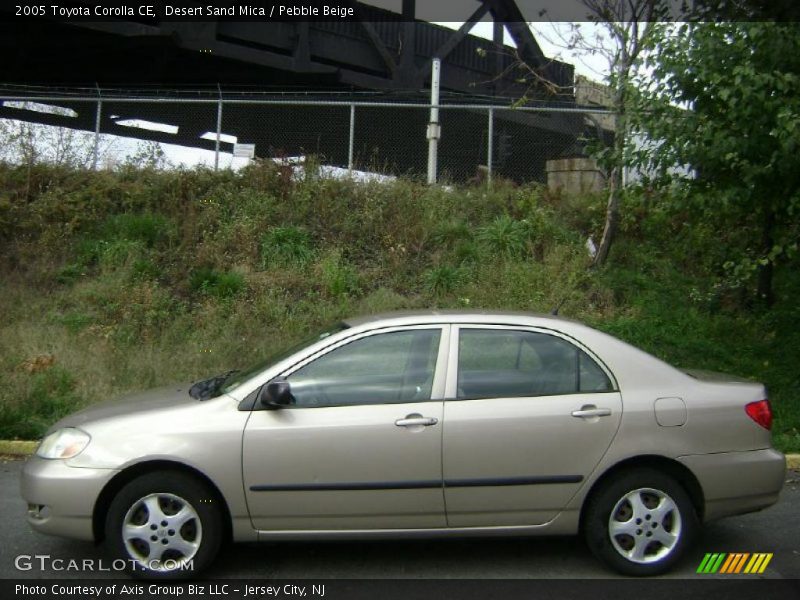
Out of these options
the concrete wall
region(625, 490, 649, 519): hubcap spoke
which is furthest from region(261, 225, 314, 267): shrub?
region(625, 490, 649, 519): hubcap spoke

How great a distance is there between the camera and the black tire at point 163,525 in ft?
14.4

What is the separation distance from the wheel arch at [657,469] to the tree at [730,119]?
4.10m

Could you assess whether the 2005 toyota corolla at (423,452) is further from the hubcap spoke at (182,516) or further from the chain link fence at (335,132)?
the chain link fence at (335,132)

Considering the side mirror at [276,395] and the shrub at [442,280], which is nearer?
the side mirror at [276,395]

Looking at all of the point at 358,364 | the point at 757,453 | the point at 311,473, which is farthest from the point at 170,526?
the point at 757,453

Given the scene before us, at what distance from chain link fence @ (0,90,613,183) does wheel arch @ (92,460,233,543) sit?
899 centimetres

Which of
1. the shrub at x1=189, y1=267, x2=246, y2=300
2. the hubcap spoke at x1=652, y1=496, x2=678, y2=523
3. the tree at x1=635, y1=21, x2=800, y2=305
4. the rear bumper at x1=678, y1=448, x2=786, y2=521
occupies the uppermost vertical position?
the tree at x1=635, y1=21, x2=800, y2=305

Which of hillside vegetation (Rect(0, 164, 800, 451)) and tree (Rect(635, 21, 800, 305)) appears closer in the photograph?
tree (Rect(635, 21, 800, 305))

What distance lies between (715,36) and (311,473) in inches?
254

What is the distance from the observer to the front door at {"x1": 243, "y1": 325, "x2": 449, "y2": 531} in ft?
14.5

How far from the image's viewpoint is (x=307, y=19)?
56.6 feet

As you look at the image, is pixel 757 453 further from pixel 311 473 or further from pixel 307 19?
pixel 307 19

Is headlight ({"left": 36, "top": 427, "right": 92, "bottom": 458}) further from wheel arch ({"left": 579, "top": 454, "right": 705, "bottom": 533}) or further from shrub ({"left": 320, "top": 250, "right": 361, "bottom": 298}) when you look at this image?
shrub ({"left": 320, "top": 250, "right": 361, "bottom": 298})

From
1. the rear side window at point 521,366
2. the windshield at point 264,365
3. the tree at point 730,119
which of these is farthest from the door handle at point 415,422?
the tree at point 730,119
